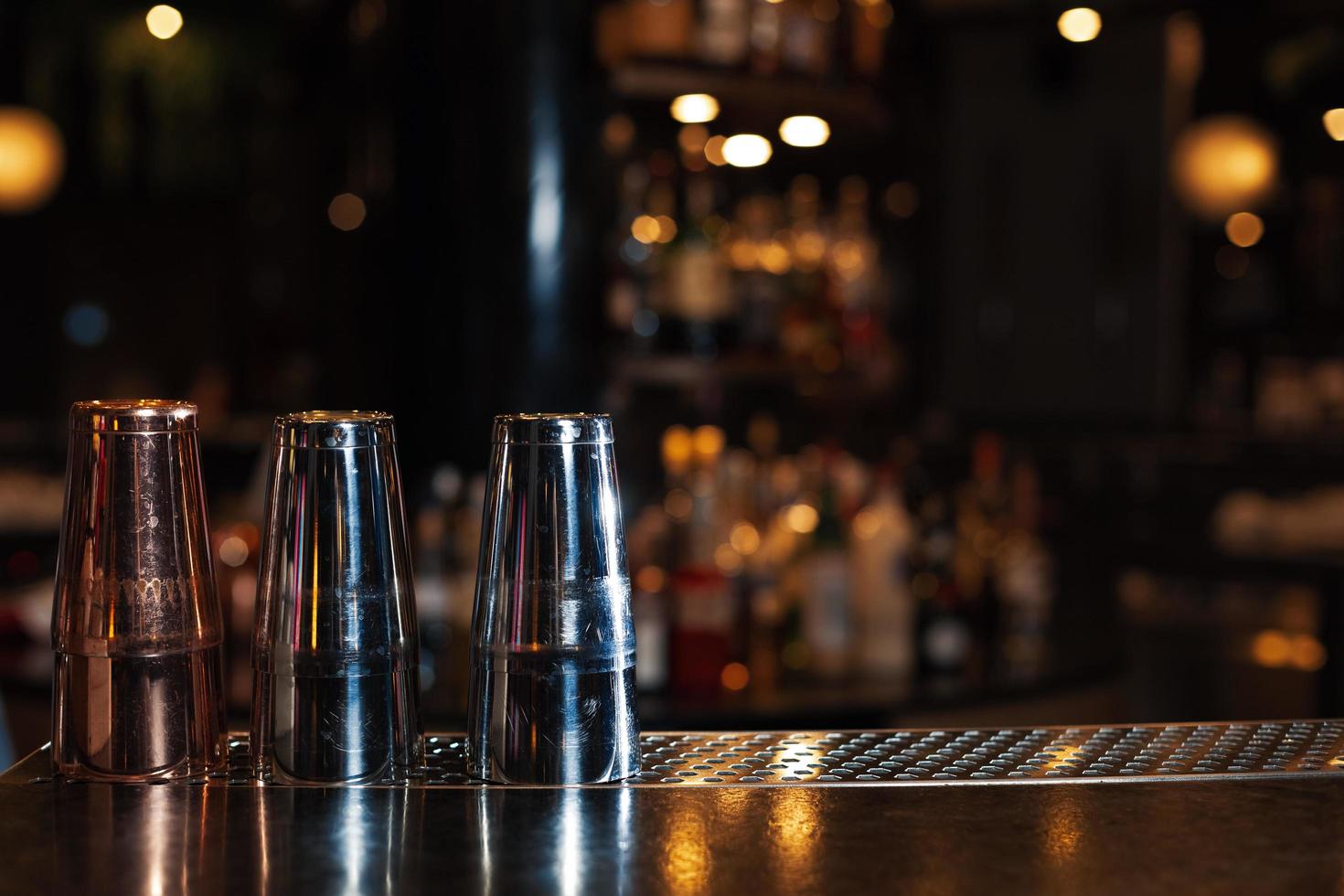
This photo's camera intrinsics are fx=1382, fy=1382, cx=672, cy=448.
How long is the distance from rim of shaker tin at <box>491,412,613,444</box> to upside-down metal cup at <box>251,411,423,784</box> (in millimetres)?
67

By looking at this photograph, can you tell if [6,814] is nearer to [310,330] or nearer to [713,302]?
[713,302]

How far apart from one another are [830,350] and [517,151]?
0.89 m

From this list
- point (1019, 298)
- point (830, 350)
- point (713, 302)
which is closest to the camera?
point (713, 302)

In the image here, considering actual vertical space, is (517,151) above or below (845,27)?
below

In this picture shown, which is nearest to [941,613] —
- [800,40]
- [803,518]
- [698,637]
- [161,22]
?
[803,518]

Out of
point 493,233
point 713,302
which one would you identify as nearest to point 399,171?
point 493,233

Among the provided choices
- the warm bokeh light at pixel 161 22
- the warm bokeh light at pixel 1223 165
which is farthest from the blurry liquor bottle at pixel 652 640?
the warm bokeh light at pixel 161 22

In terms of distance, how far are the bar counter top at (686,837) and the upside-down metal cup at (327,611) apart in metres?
0.02

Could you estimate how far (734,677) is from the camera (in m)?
2.09

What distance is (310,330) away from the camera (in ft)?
18.7

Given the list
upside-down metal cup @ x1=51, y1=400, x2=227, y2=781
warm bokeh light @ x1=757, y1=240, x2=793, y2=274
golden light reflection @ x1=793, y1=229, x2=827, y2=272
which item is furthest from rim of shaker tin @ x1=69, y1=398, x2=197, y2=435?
golden light reflection @ x1=793, y1=229, x2=827, y2=272

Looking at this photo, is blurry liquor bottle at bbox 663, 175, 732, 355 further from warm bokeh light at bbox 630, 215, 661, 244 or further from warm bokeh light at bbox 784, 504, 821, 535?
warm bokeh light at bbox 784, 504, 821, 535

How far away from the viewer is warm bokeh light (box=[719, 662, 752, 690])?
2.06 meters

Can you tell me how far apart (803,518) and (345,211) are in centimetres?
397
